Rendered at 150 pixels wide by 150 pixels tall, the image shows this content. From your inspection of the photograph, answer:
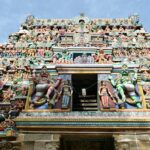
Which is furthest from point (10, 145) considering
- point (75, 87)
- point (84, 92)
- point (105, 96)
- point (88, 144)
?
point (75, 87)

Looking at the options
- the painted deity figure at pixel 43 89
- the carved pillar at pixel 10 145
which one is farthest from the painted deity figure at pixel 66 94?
the carved pillar at pixel 10 145

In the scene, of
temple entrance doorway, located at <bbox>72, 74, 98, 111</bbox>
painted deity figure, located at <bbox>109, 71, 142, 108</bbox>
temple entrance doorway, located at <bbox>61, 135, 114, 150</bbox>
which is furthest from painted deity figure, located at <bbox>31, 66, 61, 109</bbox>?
painted deity figure, located at <bbox>109, 71, 142, 108</bbox>

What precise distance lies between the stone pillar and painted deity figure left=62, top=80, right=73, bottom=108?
2.38 meters

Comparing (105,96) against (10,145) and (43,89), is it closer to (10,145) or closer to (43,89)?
(43,89)

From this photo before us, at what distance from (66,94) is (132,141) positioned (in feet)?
10.8

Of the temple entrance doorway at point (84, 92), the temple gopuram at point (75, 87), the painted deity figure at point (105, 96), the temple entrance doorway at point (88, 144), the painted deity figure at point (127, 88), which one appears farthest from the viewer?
the temple entrance doorway at point (84, 92)

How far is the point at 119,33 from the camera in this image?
63.9 feet

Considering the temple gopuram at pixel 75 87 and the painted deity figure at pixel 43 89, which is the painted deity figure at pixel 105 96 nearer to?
the temple gopuram at pixel 75 87

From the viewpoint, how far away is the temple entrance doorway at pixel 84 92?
15133 mm

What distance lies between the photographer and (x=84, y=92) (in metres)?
15.3

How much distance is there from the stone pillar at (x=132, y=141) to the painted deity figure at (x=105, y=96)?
151cm

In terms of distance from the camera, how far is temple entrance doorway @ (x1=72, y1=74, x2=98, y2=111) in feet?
49.6

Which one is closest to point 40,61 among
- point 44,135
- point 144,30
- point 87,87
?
point 87,87

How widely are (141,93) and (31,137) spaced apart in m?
4.75
